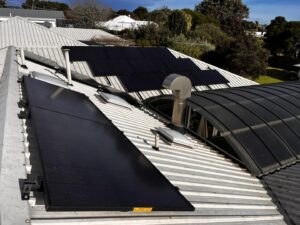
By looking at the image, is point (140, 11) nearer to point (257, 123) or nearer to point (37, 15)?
point (37, 15)

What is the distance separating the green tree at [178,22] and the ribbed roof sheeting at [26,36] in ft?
141

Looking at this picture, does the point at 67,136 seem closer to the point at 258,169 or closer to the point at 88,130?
the point at 88,130

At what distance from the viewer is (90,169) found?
4.50 metres

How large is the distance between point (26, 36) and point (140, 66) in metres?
Result: 9.41

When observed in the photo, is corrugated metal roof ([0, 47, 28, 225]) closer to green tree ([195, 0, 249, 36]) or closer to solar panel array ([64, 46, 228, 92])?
solar panel array ([64, 46, 228, 92])

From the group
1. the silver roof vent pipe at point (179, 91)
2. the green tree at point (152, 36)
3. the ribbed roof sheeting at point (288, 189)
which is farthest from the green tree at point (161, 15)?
the ribbed roof sheeting at point (288, 189)

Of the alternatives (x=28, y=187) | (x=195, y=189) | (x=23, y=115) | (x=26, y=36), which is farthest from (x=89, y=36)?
(x=28, y=187)

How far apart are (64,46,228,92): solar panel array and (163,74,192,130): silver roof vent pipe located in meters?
7.54

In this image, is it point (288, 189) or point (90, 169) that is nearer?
point (90, 169)

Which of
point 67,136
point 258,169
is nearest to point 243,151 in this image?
point 258,169

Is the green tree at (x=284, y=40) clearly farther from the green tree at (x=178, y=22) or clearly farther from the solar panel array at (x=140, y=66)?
the solar panel array at (x=140, y=66)

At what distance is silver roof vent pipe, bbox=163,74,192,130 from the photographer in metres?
10.4

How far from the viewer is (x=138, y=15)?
11188 centimetres

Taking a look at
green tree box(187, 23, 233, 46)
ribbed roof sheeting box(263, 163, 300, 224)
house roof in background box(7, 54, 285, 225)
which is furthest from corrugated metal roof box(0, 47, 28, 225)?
green tree box(187, 23, 233, 46)
